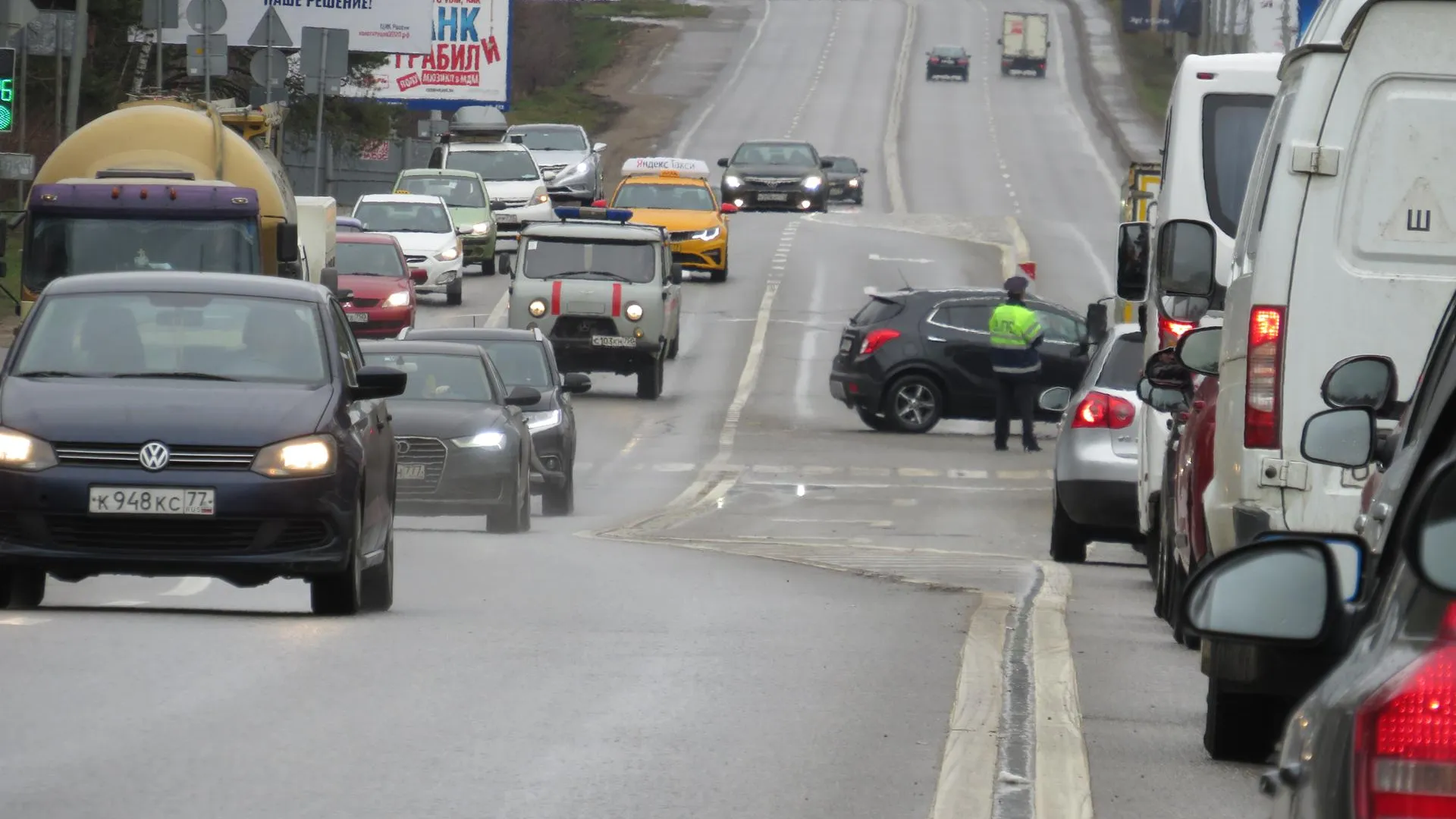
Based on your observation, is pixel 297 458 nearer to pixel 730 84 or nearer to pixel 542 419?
pixel 542 419

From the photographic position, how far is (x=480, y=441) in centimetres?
1911

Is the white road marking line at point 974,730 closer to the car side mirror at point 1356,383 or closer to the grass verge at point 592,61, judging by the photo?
the car side mirror at point 1356,383

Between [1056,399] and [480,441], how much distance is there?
4.07 metres

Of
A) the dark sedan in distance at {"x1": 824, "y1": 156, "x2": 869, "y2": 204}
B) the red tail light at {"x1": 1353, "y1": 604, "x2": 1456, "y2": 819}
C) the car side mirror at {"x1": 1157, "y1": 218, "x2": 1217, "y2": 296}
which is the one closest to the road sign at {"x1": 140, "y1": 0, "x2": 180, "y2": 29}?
the dark sedan in distance at {"x1": 824, "y1": 156, "x2": 869, "y2": 204}

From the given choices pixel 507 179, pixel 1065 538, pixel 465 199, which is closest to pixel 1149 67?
pixel 507 179

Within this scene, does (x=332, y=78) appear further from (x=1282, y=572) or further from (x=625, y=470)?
(x=1282, y=572)

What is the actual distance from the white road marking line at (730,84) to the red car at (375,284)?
128 feet

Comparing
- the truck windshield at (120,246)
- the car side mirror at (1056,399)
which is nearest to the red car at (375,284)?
the truck windshield at (120,246)

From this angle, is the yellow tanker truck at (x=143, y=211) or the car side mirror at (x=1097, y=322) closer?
the yellow tanker truck at (x=143, y=211)

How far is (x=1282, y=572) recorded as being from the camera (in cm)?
346

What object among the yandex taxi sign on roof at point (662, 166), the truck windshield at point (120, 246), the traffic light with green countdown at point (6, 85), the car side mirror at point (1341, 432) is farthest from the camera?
the yandex taxi sign on roof at point (662, 166)

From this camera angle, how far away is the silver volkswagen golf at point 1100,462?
16297mm

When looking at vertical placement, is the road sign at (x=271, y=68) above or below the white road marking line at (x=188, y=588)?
above

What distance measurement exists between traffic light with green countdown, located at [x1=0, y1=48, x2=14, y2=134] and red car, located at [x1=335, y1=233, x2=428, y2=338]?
39.7ft
